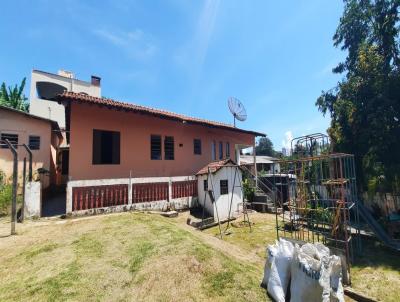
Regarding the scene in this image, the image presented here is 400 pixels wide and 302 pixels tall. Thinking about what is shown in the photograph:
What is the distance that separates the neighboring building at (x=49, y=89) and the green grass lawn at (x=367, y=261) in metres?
22.2

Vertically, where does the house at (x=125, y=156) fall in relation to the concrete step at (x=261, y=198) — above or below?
above

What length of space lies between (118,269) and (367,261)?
26.0 feet

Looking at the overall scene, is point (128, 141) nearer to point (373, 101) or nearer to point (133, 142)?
point (133, 142)

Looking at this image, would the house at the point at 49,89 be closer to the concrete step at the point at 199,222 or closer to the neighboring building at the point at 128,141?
the neighboring building at the point at 128,141

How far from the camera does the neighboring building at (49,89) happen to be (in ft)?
80.6

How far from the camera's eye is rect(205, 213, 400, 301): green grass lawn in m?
5.91

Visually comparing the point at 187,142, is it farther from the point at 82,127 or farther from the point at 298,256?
the point at 298,256

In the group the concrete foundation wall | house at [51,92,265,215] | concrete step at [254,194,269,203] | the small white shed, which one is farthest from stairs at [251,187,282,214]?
the concrete foundation wall

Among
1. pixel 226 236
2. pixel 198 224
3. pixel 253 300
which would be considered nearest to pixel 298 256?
pixel 253 300

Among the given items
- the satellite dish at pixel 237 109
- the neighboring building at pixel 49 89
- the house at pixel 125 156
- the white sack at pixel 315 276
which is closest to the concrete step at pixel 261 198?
the house at pixel 125 156

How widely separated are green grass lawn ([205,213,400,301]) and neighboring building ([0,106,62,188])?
10.8 m

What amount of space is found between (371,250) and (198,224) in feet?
22.3

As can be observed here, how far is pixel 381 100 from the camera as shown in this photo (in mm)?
10656

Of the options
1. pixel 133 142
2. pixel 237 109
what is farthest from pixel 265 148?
pixel 133 142
